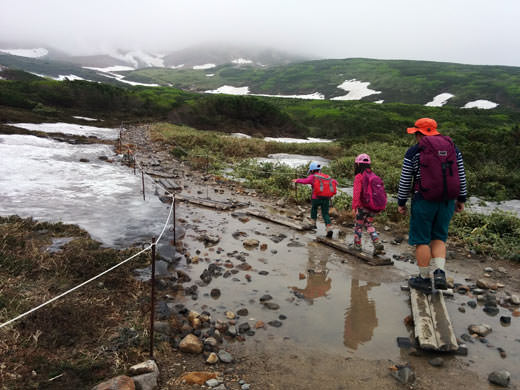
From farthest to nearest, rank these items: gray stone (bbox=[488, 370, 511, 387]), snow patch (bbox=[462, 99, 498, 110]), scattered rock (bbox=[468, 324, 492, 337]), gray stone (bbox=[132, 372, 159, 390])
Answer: snow patch (bbox=[462, 99, 498, 110]), scattered rock (bbox=[468, 324, 492, 337]), gray stone (bbox=[488, 370, 511, 387]), gray stone (bbox=[132, 372, 159, 390])

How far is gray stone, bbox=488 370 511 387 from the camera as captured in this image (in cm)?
379

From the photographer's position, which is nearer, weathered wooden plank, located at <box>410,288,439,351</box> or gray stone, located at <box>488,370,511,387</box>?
gray stone, located at <box>488,370,511,387</box>

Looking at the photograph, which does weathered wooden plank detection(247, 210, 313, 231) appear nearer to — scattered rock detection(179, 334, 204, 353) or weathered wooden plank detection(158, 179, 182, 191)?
weathered wooden plank detection(158, 179, 182, 191)

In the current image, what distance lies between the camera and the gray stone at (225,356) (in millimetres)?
4152

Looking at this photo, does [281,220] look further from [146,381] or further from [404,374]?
[146,381]

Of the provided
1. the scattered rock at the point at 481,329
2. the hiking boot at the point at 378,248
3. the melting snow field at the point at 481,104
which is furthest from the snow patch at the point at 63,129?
the melting snow field at the point at 481,104

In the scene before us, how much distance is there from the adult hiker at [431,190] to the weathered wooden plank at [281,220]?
369 cm

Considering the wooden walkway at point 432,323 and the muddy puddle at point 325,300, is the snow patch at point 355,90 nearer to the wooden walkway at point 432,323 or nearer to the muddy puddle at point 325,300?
the muddy puddle at point 325,300

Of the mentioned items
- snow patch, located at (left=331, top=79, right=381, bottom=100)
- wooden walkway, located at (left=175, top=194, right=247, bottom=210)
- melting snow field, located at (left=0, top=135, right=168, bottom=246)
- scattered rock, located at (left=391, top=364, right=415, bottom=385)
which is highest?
snow patch, located at (left=331, top=79, right=381, bottom=100)

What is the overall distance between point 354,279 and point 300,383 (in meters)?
3.11

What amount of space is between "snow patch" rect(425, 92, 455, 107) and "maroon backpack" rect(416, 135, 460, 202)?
10074 cm

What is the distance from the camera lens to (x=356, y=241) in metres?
7.78

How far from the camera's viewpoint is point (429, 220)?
5.45 metres

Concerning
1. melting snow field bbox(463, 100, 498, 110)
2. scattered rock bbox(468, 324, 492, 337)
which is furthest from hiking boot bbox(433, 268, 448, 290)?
melting snow field bbox(463, 100, 498, 110)
